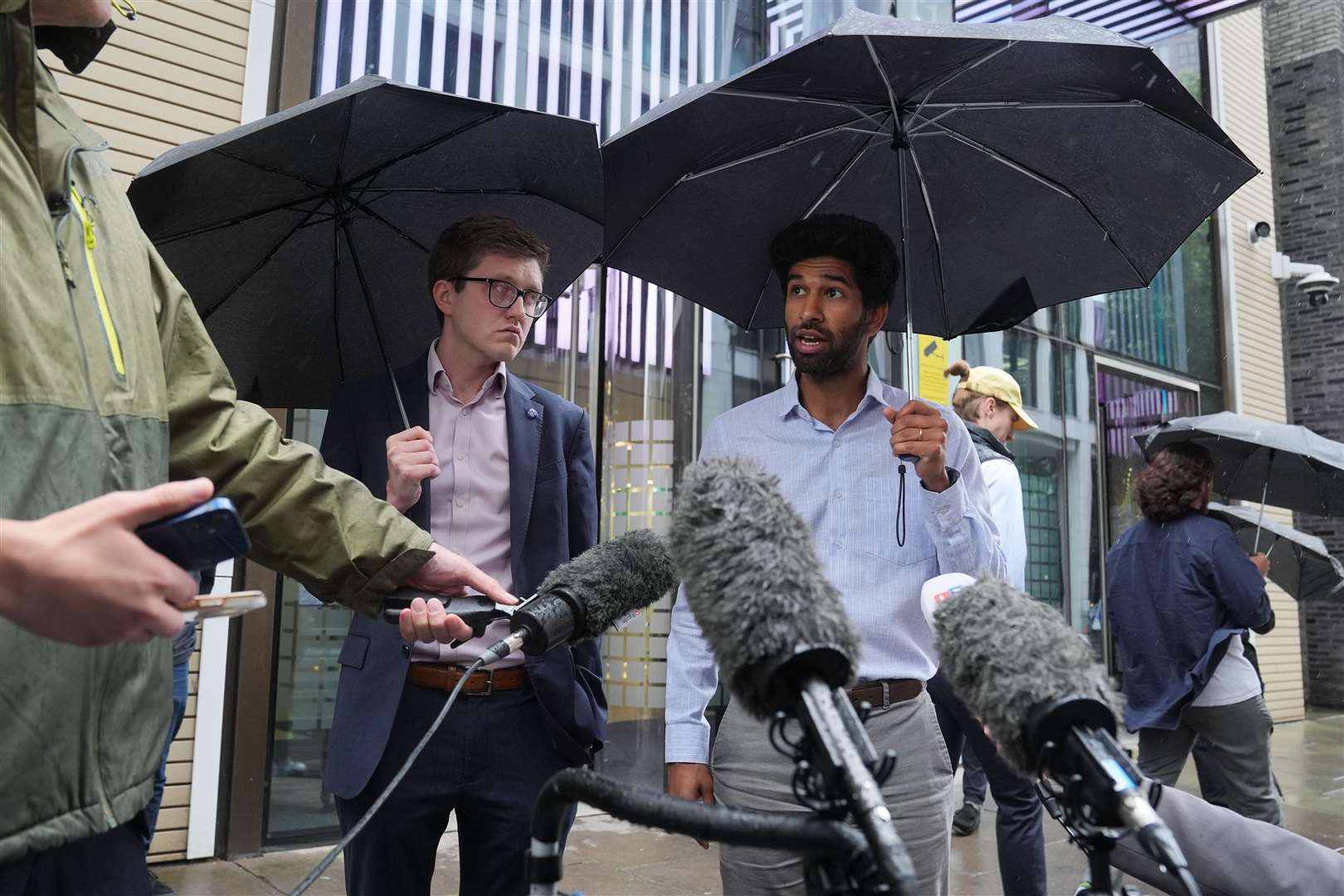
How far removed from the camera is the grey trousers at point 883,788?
243cm

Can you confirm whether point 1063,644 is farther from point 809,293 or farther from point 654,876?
point 654,876

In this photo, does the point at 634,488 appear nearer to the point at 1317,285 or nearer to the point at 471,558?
the point at 471,558

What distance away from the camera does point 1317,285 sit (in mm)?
14633

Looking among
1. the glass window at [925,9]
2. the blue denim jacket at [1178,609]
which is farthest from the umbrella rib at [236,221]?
the glass window at [925,9]

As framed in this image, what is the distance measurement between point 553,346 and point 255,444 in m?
4.99

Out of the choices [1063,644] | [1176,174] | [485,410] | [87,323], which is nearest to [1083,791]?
[1063,644]

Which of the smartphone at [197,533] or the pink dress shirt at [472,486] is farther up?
the pink dress shirt at [472,486]

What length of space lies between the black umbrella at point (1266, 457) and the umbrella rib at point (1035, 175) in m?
2.81

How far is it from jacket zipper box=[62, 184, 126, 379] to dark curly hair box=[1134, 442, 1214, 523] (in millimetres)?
5075

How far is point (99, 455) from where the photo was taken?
4.88 feet

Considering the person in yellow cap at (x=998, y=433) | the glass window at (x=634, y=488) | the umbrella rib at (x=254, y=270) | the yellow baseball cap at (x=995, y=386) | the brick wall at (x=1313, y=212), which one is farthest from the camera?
the brick wall at (x=1313, y=212)

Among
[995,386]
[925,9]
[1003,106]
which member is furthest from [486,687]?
[925,9]

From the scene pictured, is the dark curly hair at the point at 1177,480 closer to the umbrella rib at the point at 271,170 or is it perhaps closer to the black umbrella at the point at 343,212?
the black umbrella at the point at 343,212

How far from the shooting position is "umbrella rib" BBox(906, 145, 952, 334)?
10.0 feet
